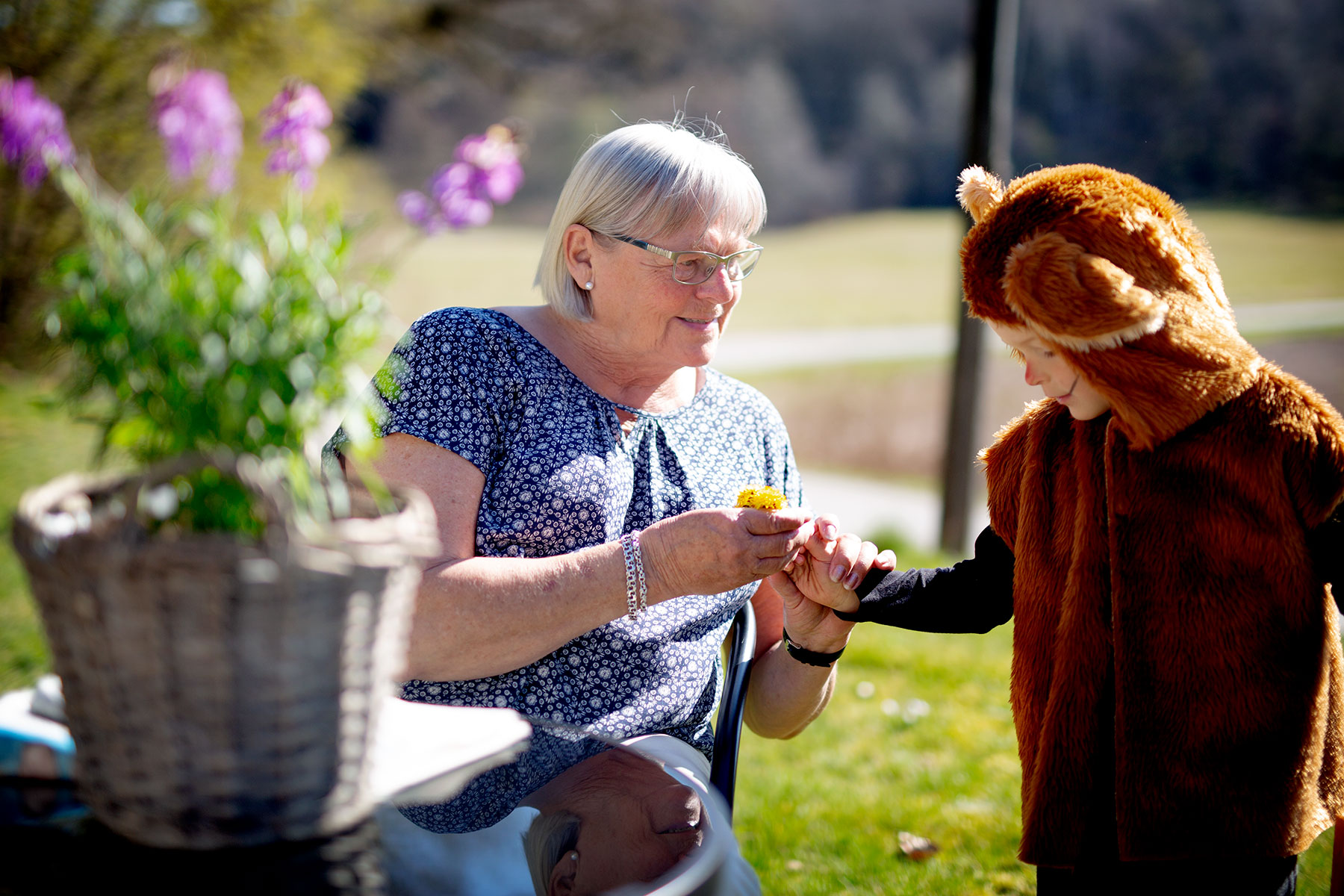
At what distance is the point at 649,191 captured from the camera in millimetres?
2051

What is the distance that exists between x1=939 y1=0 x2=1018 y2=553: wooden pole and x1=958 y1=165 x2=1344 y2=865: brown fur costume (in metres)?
3.84

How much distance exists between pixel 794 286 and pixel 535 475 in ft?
54.9

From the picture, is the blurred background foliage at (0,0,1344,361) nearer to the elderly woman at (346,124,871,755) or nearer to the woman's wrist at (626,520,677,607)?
the elderly woman at (346,124,871,755)

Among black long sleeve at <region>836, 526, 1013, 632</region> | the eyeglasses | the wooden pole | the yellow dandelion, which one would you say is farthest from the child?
the wooden pole

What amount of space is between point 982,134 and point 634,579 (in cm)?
435

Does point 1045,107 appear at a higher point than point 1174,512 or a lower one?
higher

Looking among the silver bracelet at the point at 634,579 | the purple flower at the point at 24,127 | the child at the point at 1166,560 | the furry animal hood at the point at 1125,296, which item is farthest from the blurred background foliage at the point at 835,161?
the furry animal hood at the point at 1125,296

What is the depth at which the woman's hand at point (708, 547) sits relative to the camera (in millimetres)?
1771

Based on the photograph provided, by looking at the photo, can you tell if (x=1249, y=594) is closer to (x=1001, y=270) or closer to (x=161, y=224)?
(x=1001, y=270)

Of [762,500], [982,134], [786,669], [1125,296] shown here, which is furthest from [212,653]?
[982,134]

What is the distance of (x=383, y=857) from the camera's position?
1.18 metres

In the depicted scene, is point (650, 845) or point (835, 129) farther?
point (835, 129)

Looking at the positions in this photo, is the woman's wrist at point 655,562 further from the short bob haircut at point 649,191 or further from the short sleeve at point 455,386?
the short bob haircut at point 649,191

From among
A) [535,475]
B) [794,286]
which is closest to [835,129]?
[794,286]
